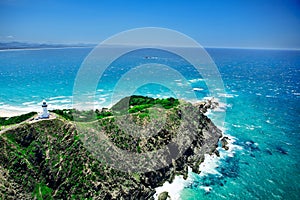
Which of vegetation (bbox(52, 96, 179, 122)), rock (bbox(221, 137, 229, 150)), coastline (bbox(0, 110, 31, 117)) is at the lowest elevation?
rock (bbox(221, 137, 229, 150))

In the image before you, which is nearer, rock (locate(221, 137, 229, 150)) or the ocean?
the ocean

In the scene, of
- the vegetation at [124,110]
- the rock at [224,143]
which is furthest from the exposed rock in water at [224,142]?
the vegetation at [124,110]

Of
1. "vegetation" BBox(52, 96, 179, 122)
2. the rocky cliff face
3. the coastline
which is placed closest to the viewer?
the rocky cliff face

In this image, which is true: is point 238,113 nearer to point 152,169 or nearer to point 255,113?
point 255,113

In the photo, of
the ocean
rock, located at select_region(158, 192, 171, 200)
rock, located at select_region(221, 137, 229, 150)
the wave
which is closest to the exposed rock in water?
rock, located at select_region(221, 137, 229, 150)

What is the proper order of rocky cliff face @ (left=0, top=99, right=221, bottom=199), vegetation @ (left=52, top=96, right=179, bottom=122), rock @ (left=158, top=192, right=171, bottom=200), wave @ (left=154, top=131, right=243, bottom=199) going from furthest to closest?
vegetation @ (left=52, top=96, right=179, bottom=122) < wave @ (left=154, top=131, right=243, bottom=199) < rock @ (left=158, top=192, right=171, bottom=200) < rocky cliff face @ (left=0, top=99, right=221, bottom=199)

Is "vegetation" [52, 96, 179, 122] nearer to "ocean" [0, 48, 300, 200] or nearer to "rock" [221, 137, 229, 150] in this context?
"rock" [221, 137, 229, 150]

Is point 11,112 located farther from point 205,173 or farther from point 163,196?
point 205,173

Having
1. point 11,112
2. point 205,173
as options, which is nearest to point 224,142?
point 205,173
